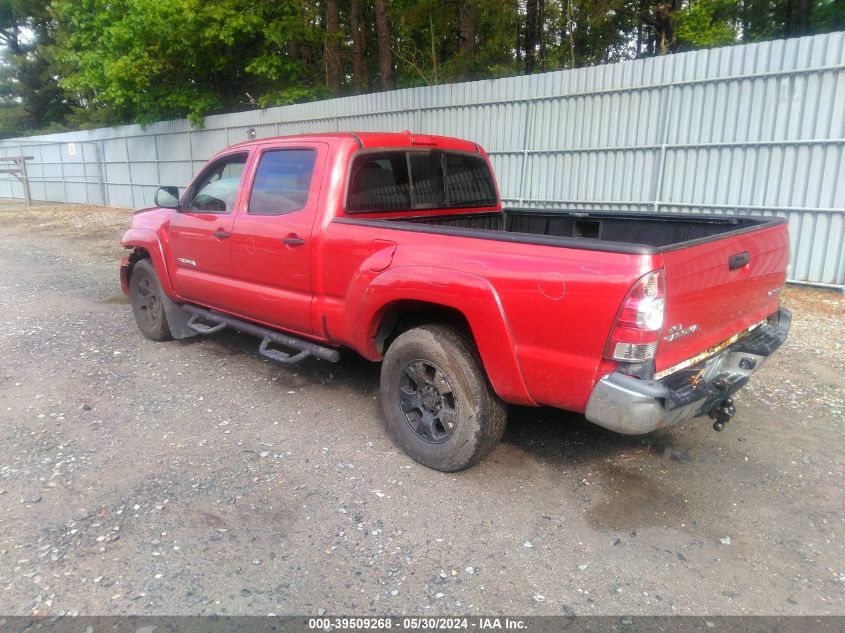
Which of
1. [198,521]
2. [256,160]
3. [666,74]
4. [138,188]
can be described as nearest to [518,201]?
[666,74]

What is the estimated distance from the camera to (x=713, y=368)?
3182mm

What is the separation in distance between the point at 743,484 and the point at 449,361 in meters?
1.77

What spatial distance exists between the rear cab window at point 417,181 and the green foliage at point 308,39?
12.2 meters

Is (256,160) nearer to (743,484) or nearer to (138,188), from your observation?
(743,484)

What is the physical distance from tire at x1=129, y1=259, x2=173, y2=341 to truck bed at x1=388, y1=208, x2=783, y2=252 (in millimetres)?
2842

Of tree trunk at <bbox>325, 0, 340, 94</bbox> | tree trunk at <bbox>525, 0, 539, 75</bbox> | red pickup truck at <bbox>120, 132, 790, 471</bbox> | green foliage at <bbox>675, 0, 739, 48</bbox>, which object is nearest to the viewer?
red pickup truck at <bbox>120, 132, 790, 471</bbox>

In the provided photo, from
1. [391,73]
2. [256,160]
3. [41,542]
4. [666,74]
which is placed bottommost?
[41,542]

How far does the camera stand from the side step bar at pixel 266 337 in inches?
166

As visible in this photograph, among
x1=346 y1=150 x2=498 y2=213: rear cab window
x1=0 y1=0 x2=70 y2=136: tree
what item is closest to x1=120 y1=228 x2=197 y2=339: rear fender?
x1=346 y1=150 x2=498 y2=213: rear cab window

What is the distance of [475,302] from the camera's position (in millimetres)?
3117

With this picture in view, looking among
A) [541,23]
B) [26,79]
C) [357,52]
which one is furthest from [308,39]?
[26,79]

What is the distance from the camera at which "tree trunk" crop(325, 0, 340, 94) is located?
18641mm

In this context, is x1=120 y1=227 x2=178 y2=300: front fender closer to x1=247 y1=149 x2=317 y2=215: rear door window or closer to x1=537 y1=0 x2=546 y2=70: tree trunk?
x1=247 y1=149 x2=317 y2=215: rear door window

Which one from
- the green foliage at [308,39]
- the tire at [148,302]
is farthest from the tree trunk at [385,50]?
the tire at [148,302]
